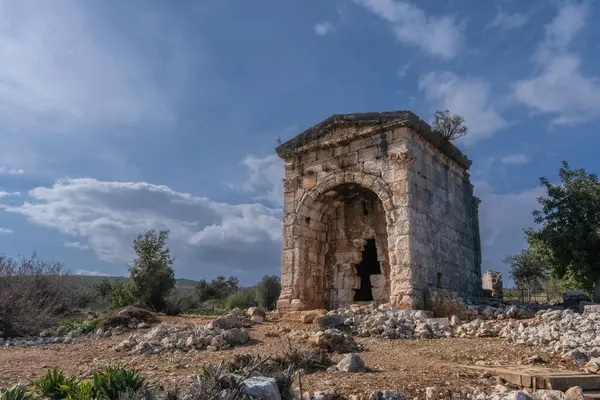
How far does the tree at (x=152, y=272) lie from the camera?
1858 cm

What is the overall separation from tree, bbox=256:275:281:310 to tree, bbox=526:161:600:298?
46.9 ft

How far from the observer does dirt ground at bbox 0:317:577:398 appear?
16.1 feet

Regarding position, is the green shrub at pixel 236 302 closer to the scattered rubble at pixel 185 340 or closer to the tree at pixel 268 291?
the tree at pixel 268 291

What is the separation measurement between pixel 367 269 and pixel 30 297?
9.85 meters

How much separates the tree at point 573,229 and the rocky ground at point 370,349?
4.57m

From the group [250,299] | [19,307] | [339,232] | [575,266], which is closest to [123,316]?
[19,307]

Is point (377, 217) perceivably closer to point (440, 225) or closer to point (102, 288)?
point (440, 225)

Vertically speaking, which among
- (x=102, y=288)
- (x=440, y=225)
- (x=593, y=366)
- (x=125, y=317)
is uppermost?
(x=440, y=225)

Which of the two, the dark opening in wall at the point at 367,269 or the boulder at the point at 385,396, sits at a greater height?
the dark opening in wall at the point at 367,269

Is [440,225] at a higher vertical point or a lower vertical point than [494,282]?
higher

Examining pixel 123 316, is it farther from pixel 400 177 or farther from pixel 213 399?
pixel 213 399

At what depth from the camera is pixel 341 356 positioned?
6664 millimetres

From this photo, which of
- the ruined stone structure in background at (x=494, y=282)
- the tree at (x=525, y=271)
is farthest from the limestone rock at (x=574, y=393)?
the tree at (x=525, y=271)

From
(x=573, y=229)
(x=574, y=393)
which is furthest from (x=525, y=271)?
(x=574, y=393)
